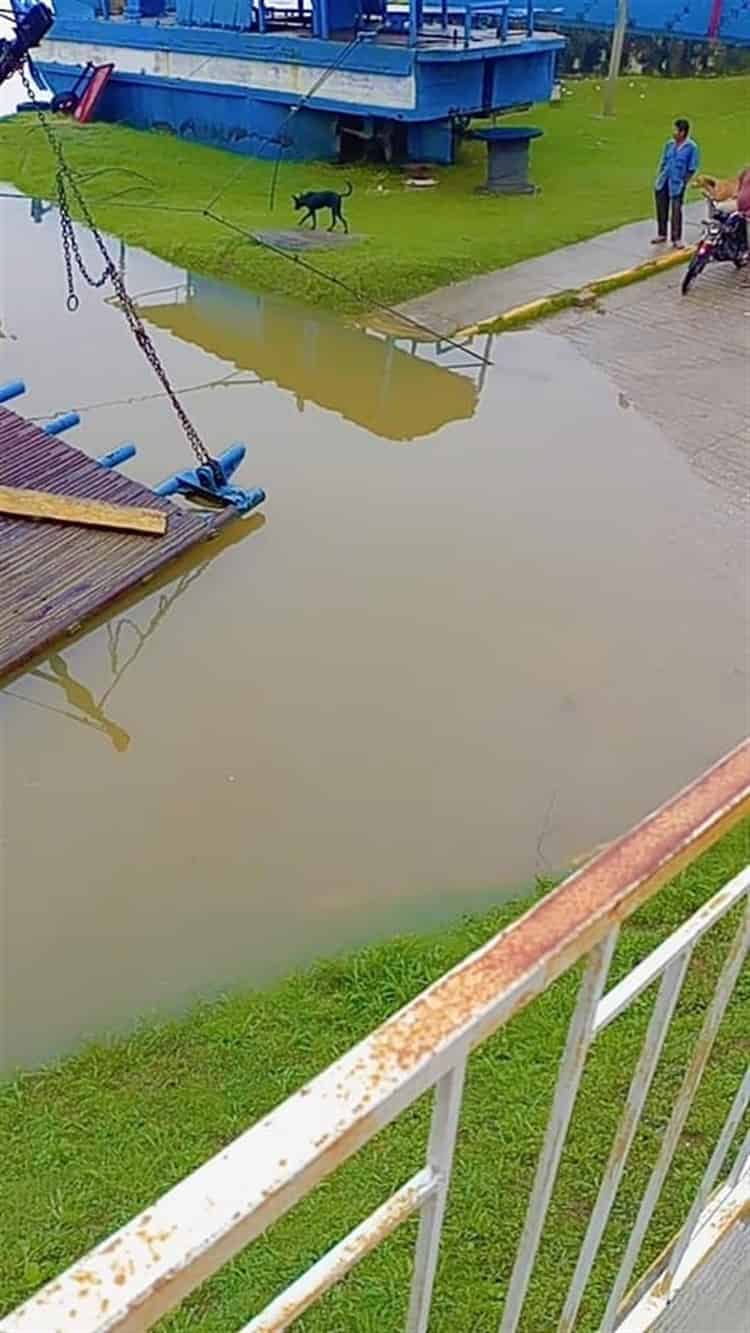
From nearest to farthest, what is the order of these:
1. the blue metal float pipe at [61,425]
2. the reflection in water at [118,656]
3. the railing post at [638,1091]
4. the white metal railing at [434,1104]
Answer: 1. the white metal railing at [434,1104]
2. the railing post at [638,1091]
3. the reflection in water at [118,656]
4. the blue metal float pipe at [61,425]

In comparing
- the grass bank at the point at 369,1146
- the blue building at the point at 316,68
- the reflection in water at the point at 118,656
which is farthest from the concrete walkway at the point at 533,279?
the grass bank at the point at 369,1146

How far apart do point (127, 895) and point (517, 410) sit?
15.0ft

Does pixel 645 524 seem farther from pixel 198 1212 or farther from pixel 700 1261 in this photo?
pixel 198 1212

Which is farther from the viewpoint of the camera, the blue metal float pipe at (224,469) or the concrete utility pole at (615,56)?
the concrete utility pole at (615,56)

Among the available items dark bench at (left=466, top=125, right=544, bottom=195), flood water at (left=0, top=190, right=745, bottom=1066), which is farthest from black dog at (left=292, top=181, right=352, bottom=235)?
flood water at (left=0, top=190, right=745, bottom=1066)

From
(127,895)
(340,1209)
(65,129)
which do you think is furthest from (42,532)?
(65,129)

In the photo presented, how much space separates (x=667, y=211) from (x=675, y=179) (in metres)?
0.44

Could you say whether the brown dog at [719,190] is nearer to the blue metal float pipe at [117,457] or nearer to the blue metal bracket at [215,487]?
the blue metal bracket at [215,487]

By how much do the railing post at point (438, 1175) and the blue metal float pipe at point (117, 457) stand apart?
5511 millimetres

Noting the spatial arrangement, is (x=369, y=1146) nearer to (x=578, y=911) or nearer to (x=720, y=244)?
(x=578, y=911)

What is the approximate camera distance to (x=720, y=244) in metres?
8.85

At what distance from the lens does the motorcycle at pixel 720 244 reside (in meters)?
8.73

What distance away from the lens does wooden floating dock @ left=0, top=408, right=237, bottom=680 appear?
15.9 ft

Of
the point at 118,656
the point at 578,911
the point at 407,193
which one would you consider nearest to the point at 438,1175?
the point at 578,911
